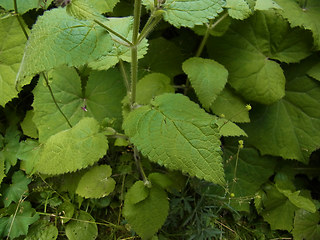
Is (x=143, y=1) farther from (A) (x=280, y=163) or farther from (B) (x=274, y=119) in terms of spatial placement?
(A) (x=280, y=163)

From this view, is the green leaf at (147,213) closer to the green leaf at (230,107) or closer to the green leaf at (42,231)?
the green leaf at (42,231)

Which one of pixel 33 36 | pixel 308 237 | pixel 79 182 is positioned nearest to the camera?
pixel 33 36

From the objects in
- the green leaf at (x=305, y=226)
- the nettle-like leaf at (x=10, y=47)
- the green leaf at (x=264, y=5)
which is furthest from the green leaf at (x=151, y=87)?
the green leaf at (x=305, y=226)

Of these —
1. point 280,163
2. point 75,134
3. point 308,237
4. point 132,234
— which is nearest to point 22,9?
point 75,134

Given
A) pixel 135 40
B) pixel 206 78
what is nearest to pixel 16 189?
pixel 135 40

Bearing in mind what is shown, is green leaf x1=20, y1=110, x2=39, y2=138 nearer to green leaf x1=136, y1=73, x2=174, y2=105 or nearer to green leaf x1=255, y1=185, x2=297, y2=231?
green leaf x1=136, y1=73, x2=174, y2=105

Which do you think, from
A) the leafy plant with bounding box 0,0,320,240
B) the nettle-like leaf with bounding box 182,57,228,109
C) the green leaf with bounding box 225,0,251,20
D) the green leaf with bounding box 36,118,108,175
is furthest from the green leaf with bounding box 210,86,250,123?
the green leaf with bounding box 36,118,108,175

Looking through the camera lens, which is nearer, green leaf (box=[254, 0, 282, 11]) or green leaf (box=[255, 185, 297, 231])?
green leaf (box=[254, 0, 282, 11])
